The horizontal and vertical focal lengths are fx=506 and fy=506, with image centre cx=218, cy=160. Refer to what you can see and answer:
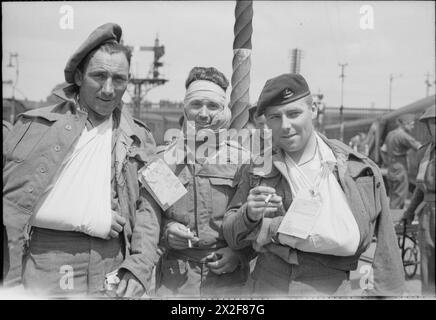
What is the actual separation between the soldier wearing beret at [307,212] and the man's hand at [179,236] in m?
0.19

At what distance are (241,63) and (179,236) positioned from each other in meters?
1.23

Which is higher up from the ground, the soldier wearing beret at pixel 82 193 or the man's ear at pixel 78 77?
the man's ear at pixel 78 77

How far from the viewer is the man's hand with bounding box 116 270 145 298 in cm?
246

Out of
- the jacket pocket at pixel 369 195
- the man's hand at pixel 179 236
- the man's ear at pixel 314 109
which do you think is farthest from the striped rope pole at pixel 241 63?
the jacket pocket at pixel 369 195

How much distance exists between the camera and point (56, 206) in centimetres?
249

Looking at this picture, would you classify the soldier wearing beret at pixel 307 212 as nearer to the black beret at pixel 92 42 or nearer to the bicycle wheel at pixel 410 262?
the black beret at pixel 92 42

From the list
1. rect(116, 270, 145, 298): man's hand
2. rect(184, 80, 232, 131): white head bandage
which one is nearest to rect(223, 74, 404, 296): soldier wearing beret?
rect(184, 80, 232, 131): white head bandage

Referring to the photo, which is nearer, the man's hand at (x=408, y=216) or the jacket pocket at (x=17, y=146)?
the jacket pocket at (x=17, y=146)

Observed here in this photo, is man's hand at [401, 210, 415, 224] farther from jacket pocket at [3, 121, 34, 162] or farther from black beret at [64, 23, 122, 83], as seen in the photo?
jacket pocket at [3, 121, 34, 162]

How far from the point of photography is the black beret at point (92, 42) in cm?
256

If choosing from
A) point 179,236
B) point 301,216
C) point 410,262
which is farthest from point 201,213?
point 410,262

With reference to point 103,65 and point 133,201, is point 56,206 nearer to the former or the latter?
point 133,201

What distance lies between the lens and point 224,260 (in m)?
2.61

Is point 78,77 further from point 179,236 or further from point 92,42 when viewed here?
point 179,236
